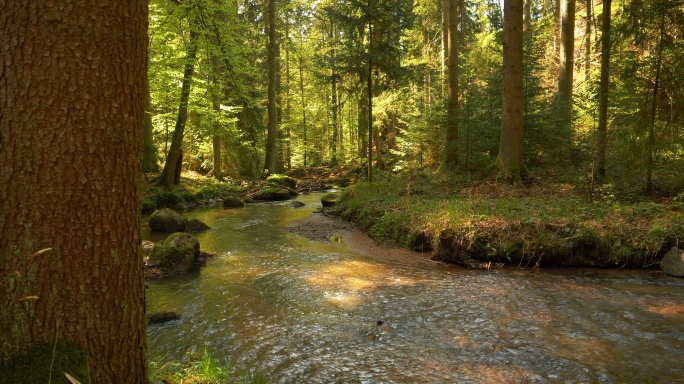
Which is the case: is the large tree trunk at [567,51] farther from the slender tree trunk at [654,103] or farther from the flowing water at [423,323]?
the flowing water at [423,323]

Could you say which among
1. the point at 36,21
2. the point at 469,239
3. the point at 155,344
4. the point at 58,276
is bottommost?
the point at 155,344

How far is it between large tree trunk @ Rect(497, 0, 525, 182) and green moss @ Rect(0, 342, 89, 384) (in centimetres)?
1155

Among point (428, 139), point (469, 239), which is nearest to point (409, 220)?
point (469, 239)

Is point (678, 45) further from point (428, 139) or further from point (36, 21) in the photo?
point (36, 21)

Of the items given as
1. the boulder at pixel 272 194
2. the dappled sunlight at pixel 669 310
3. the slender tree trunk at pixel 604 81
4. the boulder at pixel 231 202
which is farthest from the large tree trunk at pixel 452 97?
the dappled sunlight at pixel 669 310

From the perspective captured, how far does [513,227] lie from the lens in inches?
324

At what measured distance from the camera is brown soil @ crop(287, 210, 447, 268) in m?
8.91

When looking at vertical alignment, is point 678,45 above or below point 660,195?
above

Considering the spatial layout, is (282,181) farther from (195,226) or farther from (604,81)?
(604,81)

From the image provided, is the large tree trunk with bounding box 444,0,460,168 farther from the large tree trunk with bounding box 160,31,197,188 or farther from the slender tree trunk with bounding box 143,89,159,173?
the slender tree trunk with bounding box 143,89,159,173

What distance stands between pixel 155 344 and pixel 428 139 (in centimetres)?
1442

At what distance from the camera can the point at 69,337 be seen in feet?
6.93

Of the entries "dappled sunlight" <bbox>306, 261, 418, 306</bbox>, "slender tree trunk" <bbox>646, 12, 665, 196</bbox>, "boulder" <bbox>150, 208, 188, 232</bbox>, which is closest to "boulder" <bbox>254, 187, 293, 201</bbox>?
"boulder" <bbox>150, 208, 188, 232</bbox>

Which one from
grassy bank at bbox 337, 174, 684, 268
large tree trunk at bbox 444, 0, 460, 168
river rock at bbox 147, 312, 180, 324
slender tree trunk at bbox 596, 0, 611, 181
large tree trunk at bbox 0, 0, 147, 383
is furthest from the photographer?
large tree trunk at bbox 444, 0, 460, 168
